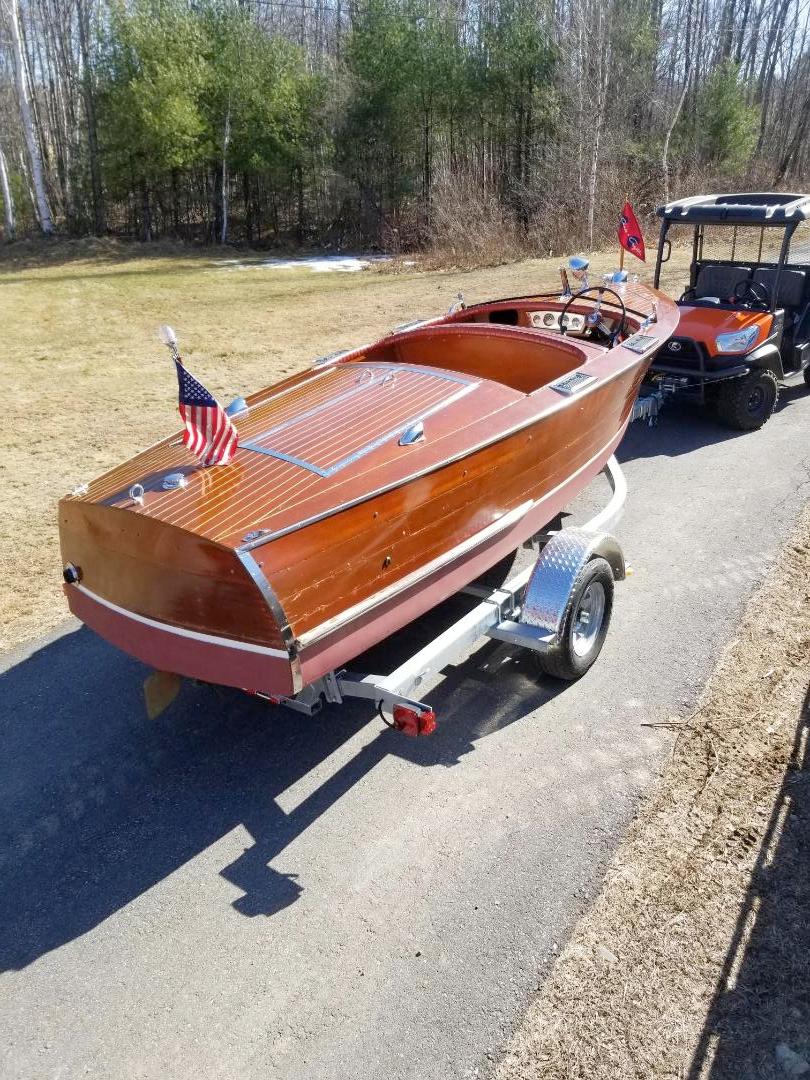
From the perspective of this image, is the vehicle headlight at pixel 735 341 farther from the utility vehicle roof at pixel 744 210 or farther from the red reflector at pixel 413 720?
the red reflector at pixel 413 720

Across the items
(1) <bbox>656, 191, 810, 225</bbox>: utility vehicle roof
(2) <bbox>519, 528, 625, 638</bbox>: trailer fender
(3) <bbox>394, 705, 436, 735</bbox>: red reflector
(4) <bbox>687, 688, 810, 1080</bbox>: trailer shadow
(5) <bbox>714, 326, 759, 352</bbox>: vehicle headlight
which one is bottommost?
(4) <bbox>687, 688, 810, 1080</bbox>: trailer shadow

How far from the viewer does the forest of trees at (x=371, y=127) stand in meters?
20.0

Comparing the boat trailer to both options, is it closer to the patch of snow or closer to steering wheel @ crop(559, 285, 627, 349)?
steering wheel @ crop(559, 285, 627, 349)

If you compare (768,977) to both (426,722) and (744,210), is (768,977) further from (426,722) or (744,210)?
(744,210)

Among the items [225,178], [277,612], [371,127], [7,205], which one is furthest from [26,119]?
[277,612]

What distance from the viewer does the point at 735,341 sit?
6996 mm

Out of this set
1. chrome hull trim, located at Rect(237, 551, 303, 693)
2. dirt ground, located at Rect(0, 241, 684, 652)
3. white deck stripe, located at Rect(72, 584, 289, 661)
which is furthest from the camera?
dirt ground, located at Rect(0, 241, 684, 652)

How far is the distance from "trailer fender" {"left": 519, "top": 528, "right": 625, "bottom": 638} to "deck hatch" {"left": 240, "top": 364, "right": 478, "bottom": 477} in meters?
0.94

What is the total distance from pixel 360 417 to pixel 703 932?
268 cm

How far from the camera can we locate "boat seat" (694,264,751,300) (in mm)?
7789

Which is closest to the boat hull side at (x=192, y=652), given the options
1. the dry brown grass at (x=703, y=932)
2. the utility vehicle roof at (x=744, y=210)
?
the dry brown grass at (x=703, y=932)

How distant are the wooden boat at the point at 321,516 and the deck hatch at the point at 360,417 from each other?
0.01 meters

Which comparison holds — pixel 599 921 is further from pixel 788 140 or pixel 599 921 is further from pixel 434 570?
pixel 788 140

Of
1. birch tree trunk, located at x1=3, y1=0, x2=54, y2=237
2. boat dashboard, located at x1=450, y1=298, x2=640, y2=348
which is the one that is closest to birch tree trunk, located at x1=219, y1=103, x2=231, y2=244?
birch tree trunk, located at x1=3, y1=0, x2=54, y2=237
